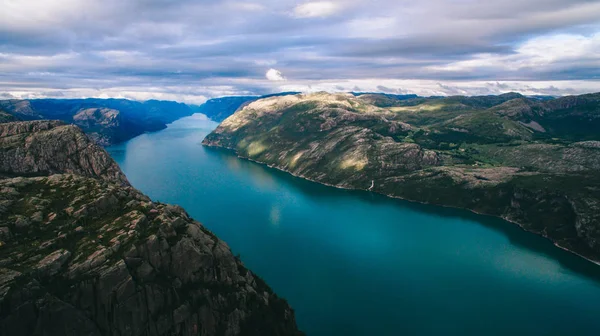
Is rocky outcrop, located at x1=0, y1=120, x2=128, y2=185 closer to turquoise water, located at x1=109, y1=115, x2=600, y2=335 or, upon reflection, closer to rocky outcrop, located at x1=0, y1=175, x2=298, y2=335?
rocky outcrop, located at x1=0, y1=175, x2=298, y2=335

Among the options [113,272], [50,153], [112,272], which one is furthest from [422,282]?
[50,153]

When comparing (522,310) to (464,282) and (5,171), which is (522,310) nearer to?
(464,282)

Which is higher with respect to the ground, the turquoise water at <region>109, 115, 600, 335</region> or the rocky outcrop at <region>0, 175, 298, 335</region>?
the rocky outcrop at <region>0, 175, 298, 335</region>

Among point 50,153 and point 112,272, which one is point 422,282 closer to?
point 112,272

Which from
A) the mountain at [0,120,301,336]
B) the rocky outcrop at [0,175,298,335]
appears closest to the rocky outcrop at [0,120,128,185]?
the mountain at [0,120,301,336]

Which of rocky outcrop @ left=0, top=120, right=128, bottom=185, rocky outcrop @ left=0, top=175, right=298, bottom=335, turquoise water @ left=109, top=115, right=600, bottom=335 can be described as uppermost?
rocky outcrop @ left=0, top=120, right=128, bottom=185
